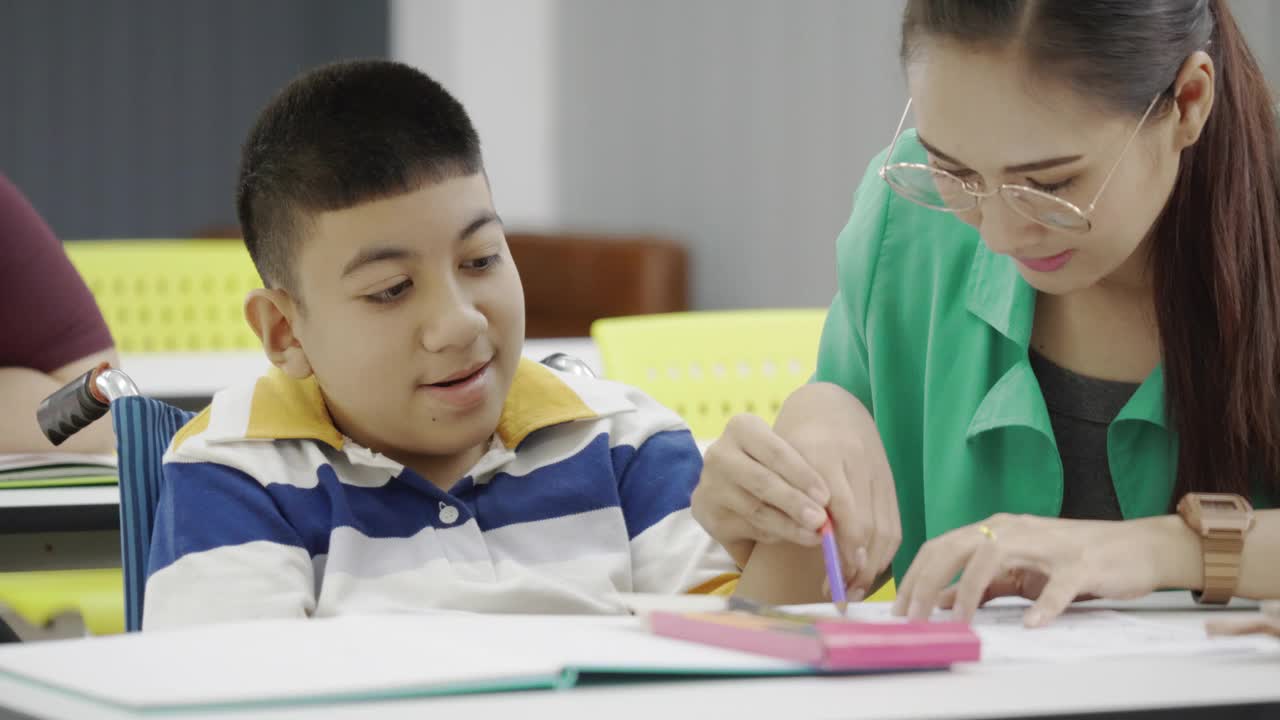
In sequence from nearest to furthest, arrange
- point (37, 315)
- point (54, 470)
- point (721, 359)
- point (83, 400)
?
point (83, 400)
point (54, 470)
point (37, 315)
point (721, 359)

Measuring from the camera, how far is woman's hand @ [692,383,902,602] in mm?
1184

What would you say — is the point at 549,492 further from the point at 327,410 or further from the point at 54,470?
the point at 54,470

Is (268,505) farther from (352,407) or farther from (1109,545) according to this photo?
(1109,545)

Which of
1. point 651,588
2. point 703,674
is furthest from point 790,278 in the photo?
point 703,674

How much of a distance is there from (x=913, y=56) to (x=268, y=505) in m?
0.67

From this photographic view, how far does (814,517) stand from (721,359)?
4.09 ft

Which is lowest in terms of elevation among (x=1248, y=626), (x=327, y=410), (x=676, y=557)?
(x=676, y=557)

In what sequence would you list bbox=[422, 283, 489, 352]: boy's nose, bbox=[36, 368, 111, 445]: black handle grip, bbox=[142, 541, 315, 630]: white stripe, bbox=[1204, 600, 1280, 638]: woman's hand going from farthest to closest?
bbox=[36, 368, 111, 445]: black handle grip
bbox=[422, 283, 489, 352]: boy's nose
bbox=[142, 541, 315, 630]: white stripe
bbox=[1204, 600, 1280, 638]: woman's hand

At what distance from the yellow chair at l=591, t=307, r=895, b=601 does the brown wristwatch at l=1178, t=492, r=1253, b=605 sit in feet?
4.07

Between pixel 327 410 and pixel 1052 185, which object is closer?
pixel 1052 185

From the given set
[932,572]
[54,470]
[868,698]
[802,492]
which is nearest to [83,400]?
[54,470]

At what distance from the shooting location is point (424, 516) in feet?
4.55

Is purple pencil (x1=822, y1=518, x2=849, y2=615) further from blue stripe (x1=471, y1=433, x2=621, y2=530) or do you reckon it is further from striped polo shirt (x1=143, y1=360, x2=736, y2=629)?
blue stripe (x1=471, y1=433, x2=621, y2=530)

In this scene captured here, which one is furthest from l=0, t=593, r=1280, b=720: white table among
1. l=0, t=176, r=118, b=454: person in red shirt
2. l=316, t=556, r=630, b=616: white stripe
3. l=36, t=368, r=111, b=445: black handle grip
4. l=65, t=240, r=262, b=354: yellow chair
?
l=65, t=240, r=262, b=354: yellow chair
